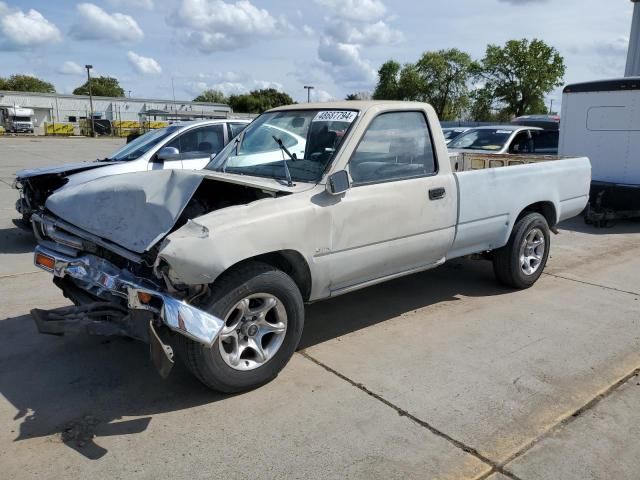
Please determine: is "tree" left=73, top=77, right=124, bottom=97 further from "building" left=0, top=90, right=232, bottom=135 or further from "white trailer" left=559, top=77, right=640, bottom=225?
"white trailer" left=559, top=77, right=640, bottom=225

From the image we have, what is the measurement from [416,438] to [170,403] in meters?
1.56

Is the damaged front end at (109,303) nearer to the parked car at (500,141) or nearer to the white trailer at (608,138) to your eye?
the parked car at (500,141)

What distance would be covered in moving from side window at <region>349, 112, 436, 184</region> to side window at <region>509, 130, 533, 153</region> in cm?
640

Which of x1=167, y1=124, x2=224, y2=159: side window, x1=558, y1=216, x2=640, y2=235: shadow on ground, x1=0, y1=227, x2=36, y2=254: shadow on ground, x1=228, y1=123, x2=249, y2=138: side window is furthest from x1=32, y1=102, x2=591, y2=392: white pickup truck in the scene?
x1=558, y1=216, x2=640, y2=235: shadow on ground

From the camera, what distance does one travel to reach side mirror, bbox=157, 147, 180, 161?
7544mm

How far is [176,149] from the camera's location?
7754 mm

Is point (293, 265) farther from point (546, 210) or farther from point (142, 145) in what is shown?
point (142, 145)

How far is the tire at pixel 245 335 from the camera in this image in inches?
133

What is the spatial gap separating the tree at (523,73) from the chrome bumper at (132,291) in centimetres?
5199

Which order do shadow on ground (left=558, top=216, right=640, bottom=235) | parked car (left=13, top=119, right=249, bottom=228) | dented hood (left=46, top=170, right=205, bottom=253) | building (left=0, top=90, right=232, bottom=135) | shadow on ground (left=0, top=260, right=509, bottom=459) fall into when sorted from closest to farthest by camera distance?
shadow on ground (left=0, top=260, right=509, bottom=459) < dented hood (left=46, top=170, right=205, bottom=253) < parked car (left=13, top=119, right=249, bottom=228) < shadow on ground (left=558, top=216, right=640, bottom=235) < building (left=0, top=90, right=232, bottom=135)

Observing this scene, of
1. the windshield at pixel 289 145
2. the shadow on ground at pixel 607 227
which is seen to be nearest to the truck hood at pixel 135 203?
the windshield at pixel 289 145

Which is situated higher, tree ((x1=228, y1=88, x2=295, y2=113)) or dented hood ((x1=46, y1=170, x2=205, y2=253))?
tree ((x1=228, y1=88, x2=295, y2=113))

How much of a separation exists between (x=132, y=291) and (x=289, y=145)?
1879mm

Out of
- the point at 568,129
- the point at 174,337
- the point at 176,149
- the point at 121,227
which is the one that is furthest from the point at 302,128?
the point at 568,129
